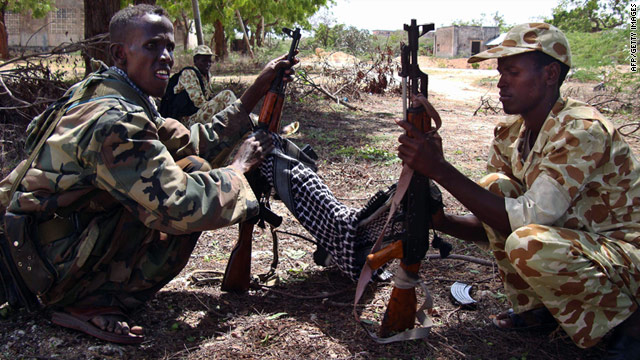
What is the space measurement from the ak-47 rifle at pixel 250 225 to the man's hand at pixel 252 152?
104mm

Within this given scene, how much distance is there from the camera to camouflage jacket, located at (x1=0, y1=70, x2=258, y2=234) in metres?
2.22

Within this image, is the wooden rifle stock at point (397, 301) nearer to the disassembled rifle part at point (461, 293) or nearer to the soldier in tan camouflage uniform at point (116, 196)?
the disassembled rifle part at point (461, 293)

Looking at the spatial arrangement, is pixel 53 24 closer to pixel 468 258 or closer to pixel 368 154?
pixel 368 154

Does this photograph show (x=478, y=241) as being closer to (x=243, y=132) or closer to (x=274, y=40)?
(x=243, y=132)

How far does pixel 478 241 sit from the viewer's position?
2.78 meters

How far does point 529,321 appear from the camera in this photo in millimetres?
2562

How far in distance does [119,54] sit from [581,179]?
238 cm

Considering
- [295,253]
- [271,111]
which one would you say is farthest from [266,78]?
[295,253]

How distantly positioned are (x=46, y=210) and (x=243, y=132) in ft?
4.22

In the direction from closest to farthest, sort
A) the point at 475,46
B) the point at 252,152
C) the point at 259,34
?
1. the point at 252,152
2. the point at 259,34
3. the point at 475,46

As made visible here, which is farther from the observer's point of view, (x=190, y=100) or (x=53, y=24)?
(x=53, y=24)

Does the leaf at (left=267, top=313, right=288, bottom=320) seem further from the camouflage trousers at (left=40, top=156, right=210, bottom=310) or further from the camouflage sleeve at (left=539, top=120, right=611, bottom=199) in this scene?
the camouflage sleeve at (left=539, top=120, right=611, bottom=199)

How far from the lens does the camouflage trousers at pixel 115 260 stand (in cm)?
240

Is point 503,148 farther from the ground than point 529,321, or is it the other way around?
point 503,148
